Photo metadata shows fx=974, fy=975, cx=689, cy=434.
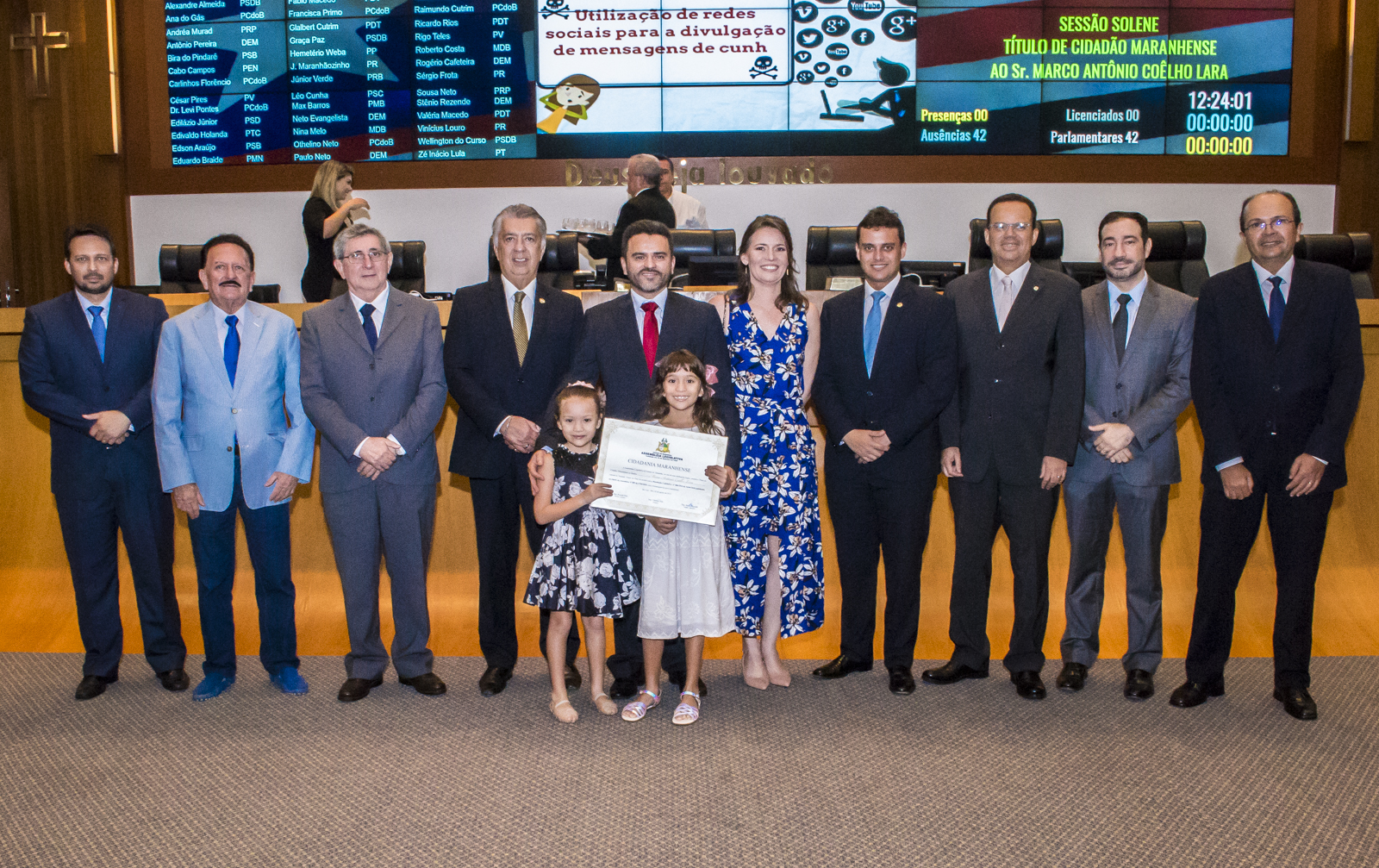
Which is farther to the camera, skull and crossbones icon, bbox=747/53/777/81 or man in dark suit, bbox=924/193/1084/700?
skull and crossbones icon, bbox=747/53/777/81

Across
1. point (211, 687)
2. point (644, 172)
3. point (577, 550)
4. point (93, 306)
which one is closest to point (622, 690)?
point (577, 550)

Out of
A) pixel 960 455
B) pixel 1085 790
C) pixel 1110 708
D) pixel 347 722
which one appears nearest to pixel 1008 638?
pixel 1110 708

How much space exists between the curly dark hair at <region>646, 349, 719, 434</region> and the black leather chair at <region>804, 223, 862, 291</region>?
205 cm

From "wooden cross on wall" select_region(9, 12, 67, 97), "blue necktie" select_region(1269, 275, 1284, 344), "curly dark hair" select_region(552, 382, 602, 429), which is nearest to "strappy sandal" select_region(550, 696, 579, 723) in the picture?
"curly dark hair" select_region(552, 382, 602, 429)

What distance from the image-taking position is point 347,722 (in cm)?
318

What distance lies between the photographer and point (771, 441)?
3330 mm

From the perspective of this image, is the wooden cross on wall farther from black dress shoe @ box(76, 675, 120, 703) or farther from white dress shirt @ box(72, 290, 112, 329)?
black dress shoe @ box(76, 675, 120, 703)

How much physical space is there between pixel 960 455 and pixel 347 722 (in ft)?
7.43

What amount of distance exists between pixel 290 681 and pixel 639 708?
1.29 m

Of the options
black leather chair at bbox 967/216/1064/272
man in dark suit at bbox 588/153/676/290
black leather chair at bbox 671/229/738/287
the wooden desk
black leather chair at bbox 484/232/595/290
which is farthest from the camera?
black leather chair at bbox 967/216/1064/272

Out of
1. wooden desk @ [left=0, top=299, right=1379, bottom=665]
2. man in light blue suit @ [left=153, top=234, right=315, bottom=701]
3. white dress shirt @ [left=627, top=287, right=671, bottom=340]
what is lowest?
wooden desk @ [left=0, top=299, right=1379, bottom=665]

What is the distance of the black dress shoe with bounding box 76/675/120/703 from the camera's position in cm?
342

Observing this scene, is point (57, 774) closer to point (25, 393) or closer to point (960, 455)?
point (25, 393)

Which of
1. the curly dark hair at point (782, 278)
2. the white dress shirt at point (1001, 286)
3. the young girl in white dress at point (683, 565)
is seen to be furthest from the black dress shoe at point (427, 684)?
the white dress shirt at point (1001, 286)
